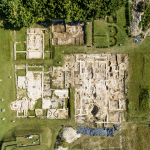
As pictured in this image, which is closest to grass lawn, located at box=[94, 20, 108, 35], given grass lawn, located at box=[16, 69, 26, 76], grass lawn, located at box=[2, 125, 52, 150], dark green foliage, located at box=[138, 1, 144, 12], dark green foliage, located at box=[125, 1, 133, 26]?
dark green foliage, located at box=[125, 1, 133, 26]

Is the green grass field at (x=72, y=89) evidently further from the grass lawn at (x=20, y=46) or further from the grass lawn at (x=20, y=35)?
the grass lawn at (x=20, y=46)

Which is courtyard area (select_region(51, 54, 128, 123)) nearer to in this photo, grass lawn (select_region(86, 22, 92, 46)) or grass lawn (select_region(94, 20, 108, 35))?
grass lawn (select_region(86, 22, 92, 46))

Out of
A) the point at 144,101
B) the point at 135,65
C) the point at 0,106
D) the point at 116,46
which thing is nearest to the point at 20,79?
the point at 0,106

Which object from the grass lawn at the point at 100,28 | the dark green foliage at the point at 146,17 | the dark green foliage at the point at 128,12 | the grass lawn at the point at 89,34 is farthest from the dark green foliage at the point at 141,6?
the grass lawn at the point at 89,34

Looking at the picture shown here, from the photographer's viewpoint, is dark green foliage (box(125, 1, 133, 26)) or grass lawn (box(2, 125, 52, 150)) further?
dark green foliage (box(125, 1, 133, 26))

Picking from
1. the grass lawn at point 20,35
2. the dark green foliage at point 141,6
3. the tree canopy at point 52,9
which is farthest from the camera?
the grass lawn at point 20,35

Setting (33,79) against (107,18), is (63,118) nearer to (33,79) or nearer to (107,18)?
(33,79)

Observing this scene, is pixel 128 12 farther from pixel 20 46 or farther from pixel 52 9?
pixel 20 46
